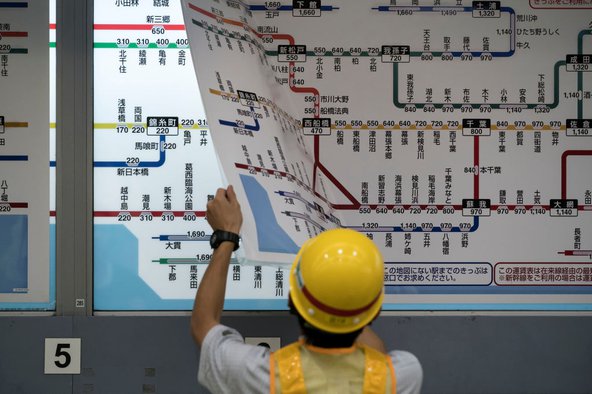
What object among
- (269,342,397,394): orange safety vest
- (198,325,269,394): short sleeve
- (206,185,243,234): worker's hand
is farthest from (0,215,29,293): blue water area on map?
(269,342,397,394): orange safety vest

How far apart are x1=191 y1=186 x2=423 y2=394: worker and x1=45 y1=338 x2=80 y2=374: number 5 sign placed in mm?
789

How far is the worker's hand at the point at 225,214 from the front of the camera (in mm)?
1422

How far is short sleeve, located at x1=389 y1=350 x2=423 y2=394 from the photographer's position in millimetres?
1187

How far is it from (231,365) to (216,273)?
24 cm

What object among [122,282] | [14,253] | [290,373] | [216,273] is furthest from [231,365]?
[14,253]

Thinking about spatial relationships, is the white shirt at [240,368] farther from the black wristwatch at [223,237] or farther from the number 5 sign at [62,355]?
the number 5 sign at [62,355]

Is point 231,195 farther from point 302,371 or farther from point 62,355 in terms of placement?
point 62,355

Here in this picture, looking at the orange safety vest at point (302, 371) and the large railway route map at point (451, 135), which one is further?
the large railway route map at point (451, 135)

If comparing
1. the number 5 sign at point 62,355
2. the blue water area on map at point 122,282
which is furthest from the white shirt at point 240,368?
the number 5 sign at point 62,355

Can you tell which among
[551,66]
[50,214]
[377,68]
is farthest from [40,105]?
[551,66]

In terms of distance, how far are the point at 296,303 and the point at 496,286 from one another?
38.2 inches

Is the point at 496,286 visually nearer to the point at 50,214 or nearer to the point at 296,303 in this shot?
the point at 296,303

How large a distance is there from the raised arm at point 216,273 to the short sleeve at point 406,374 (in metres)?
0.41

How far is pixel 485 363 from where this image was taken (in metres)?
1.87
